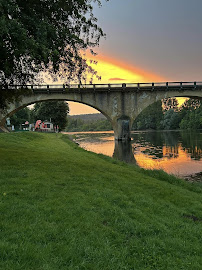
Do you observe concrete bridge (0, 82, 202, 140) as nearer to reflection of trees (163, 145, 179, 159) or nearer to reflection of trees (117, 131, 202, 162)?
reflection of trees (117, 131, 202, 162)

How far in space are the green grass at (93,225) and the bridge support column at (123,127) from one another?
32.5m

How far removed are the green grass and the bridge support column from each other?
107 ft

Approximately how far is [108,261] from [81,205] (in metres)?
2.12

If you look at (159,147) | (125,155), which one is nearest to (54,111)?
(159,147)

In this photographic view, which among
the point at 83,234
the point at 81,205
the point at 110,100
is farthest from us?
the point at 110,100

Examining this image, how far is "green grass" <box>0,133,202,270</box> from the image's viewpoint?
368cm

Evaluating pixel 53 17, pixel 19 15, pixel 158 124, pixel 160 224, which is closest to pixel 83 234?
pixel 160 224

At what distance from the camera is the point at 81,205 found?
5.72 meters

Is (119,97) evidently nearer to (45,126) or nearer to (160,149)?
(160,149)

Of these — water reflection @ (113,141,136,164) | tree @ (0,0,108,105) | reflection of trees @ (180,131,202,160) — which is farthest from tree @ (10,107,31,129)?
tree @ (0,0,108,105)

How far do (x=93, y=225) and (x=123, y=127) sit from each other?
3615cm

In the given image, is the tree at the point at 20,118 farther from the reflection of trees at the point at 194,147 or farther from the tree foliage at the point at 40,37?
the tree foliage at the point at 40,37

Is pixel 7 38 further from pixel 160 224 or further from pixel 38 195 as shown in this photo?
pixel 160 224

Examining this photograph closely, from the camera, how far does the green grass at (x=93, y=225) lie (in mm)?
3684
